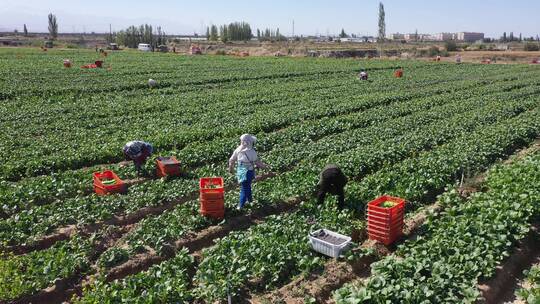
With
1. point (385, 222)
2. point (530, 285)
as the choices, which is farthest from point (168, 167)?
point (530, 285)

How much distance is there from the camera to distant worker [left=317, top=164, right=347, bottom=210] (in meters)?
10.0

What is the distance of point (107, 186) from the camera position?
11.2m

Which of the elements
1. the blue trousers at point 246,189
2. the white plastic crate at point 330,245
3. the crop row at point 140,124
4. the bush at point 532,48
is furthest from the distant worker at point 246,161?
the bush at point 532,48

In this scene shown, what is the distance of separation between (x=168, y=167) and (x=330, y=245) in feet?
19.0

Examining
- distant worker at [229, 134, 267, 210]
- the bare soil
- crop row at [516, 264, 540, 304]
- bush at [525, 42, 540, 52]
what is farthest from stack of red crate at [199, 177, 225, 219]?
bush at [525, 42, 540, 52]

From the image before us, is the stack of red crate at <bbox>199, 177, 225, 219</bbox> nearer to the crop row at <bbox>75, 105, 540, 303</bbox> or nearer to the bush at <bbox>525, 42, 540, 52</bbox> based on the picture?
the crop row at <bbox>75, 105, 540, 303</bbox>

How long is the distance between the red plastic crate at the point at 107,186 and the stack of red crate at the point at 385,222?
6.00 meters

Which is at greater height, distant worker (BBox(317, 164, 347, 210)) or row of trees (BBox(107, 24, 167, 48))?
row of trees (BBox(107, 24, 167, 48))

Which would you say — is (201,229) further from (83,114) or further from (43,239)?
(83,114)

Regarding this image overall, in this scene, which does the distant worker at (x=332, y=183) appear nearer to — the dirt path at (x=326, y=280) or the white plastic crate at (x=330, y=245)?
the dirt path at (x=326, y=280)

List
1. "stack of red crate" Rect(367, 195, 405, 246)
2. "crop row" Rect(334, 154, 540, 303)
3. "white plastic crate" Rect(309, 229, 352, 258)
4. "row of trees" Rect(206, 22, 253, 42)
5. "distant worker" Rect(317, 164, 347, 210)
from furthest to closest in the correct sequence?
"row of trees" Rect(206, 22, 253, 42), "distant worker" Rect(317, 164, 347, 210), "stack of red crate" Rect(367, 195, 405, 246), "white plastic crate" Rect(309, 229, 352, 258), "crop row" Rect(334, 154, 540, 303)

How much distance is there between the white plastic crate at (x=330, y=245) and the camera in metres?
8.16

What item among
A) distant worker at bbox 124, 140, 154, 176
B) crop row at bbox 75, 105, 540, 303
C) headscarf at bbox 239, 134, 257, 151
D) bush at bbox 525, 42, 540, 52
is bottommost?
crop row at bbox 75, 105, 540, 303

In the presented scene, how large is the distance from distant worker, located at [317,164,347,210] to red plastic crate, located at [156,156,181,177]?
420cm
